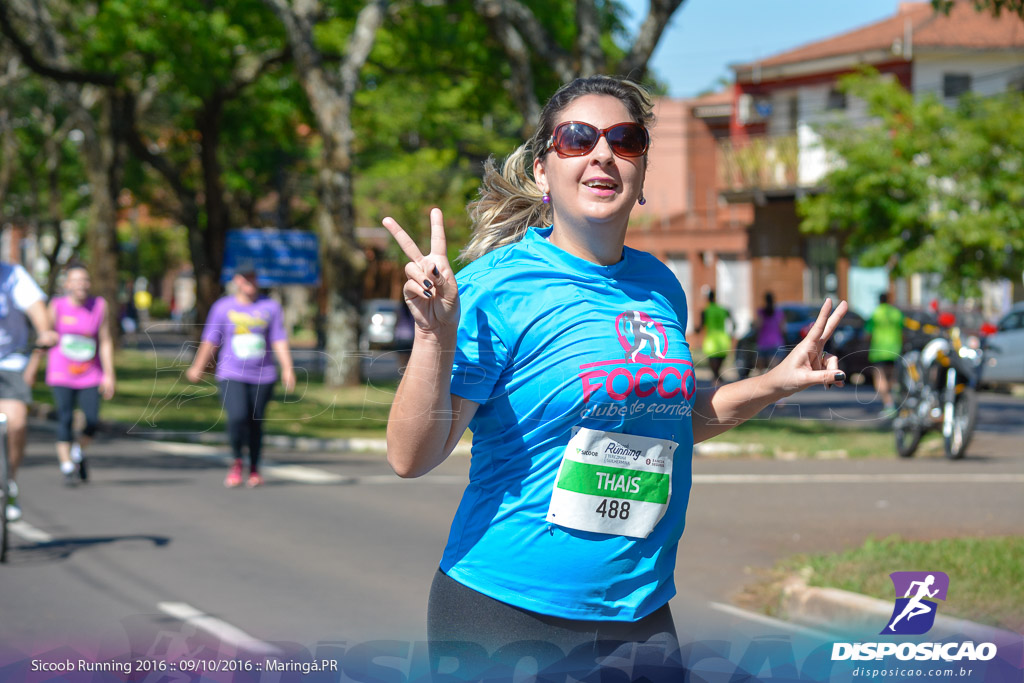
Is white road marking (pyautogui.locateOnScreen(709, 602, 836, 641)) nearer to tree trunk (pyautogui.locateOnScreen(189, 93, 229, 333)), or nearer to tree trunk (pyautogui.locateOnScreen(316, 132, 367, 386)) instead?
tree trunk (pyautogui.locateOnScreen(316, 132, 367, 386))

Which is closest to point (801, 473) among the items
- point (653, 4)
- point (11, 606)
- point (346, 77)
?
point (653, 4)

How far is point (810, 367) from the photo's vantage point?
9.50ft

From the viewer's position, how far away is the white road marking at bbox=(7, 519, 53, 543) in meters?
8.45

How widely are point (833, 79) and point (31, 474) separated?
32.0 metres

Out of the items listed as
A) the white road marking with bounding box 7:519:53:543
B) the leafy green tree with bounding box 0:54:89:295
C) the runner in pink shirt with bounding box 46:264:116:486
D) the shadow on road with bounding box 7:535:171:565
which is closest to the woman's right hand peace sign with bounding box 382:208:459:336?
the shadow on road with bounding box 7:535:171:565

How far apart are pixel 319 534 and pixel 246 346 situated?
2276mm

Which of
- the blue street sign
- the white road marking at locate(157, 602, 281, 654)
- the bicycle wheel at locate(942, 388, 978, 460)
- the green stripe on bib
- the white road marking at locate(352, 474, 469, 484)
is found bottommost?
the white road marking at locate(352, 474, 469, 484)

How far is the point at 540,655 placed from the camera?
2.51 meters

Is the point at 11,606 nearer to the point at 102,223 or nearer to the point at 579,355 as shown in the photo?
the point at 579,355

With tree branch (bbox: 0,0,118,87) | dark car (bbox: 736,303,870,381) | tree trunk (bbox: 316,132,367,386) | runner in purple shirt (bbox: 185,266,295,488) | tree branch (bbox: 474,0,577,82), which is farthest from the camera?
dark car (bbox: 736,303,870,381)

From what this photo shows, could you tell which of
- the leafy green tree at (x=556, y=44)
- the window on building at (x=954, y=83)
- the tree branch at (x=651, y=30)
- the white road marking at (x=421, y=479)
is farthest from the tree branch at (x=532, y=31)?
the window on building at (x=954, y=83)

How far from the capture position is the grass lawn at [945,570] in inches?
227

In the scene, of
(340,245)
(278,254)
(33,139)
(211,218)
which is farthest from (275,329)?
(33,139)

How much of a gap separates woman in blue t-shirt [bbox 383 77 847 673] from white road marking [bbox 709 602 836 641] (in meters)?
3.61
